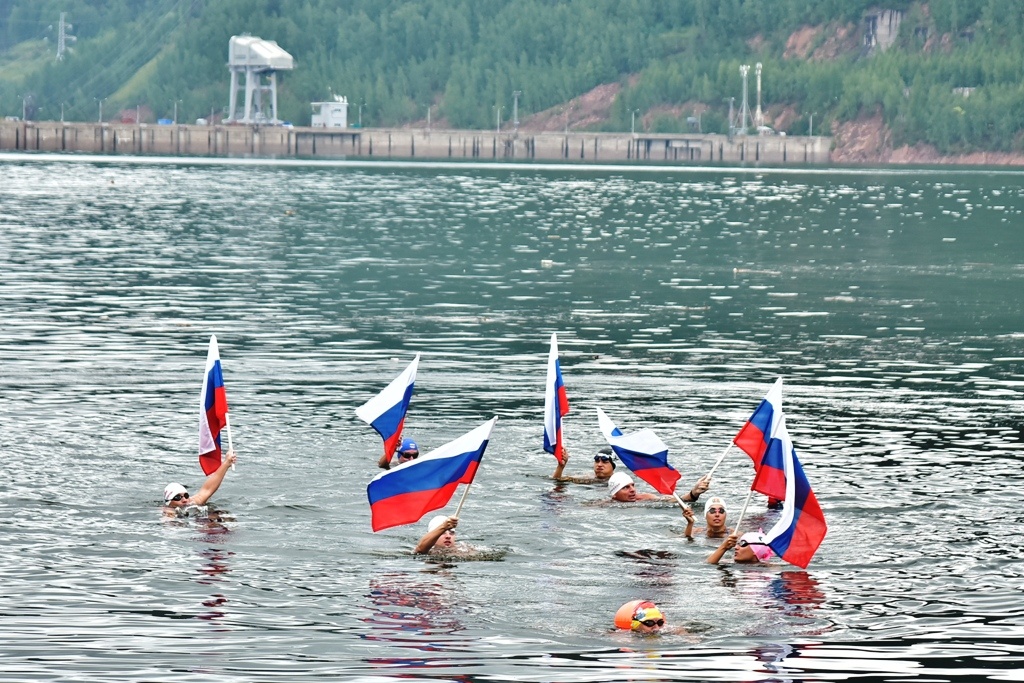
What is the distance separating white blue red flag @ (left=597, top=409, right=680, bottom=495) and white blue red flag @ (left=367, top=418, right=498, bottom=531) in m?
4.96

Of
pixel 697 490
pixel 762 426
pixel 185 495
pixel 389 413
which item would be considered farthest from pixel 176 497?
Answer: pixel 762 426

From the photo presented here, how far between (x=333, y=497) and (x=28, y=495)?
18.9 ft

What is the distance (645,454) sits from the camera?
32.0m

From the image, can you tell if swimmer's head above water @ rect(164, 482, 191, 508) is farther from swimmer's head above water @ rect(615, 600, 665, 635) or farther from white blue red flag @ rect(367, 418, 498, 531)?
swimmer's head above water @ rect(615, 600, 665, 635)

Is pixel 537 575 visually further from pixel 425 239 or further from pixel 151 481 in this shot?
pixel 425 239

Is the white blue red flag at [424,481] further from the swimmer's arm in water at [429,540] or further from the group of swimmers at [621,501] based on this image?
the swimmer's arm in water at [429,540]

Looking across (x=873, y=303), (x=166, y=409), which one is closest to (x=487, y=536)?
(x=166, y=409)

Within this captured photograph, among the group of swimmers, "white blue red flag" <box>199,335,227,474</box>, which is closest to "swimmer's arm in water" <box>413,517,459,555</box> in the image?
the group of swimmers

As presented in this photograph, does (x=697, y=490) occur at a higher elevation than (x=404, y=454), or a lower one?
lower

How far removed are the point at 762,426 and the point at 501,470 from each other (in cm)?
848

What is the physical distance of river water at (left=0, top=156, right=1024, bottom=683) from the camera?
2391 cm

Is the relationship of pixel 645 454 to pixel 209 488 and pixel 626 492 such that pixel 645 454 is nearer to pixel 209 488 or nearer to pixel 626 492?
pixel 626 492

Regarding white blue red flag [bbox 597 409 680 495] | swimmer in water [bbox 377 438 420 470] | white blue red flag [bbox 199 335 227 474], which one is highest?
white blue red flag [bbox 199 335 227 474]

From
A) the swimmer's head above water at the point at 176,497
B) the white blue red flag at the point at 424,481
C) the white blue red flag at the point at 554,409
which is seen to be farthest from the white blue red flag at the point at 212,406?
the white blue red flag at the point at 554,409
